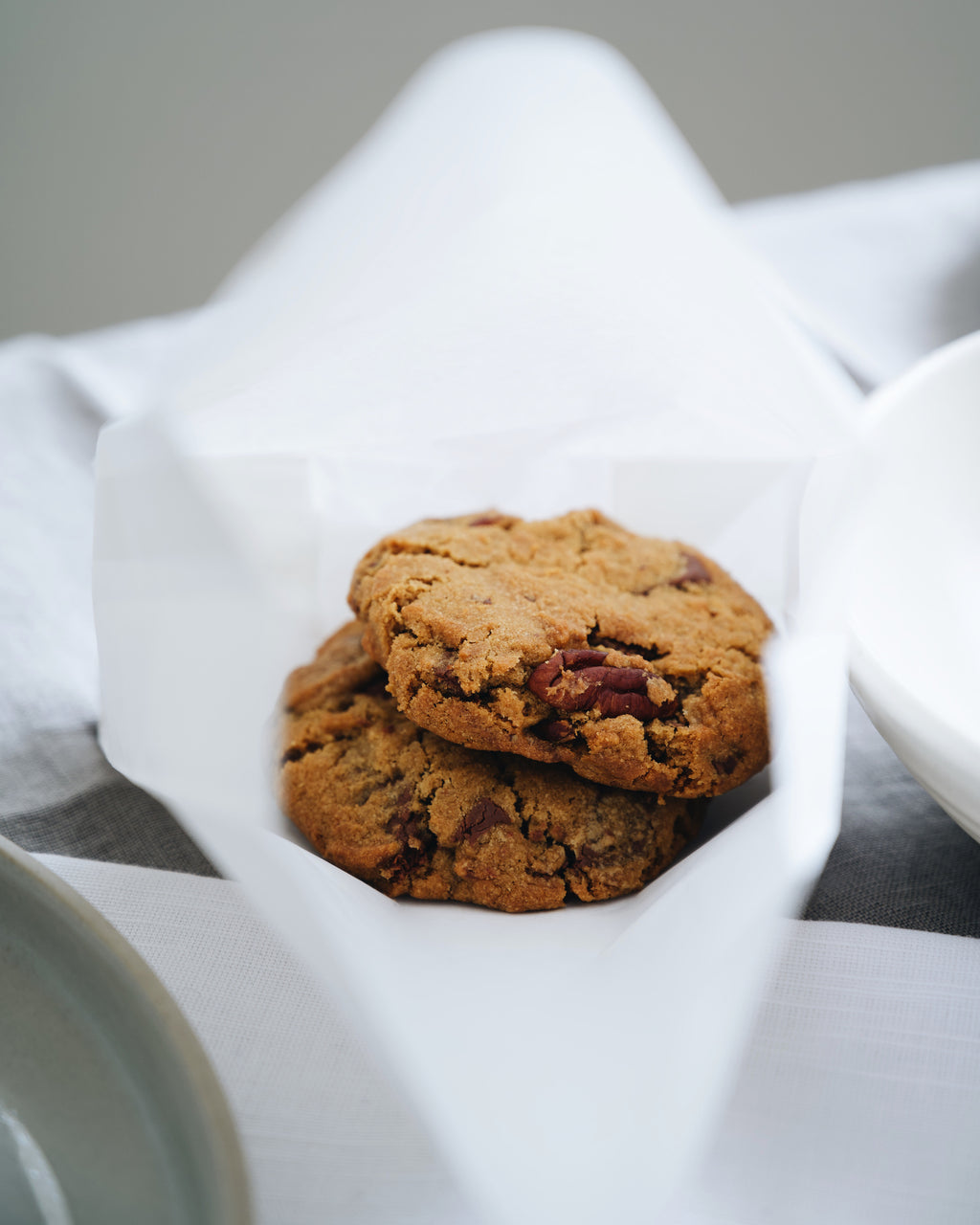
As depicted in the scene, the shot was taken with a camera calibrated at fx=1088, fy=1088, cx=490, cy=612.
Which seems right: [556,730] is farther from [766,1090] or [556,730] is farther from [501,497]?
[501,497]

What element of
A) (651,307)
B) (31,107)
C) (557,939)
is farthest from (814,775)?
(31,107)

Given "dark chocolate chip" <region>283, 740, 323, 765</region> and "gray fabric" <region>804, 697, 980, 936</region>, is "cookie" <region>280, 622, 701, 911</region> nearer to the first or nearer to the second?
"dark chocolate chip" <region>283, 740, 323, 765</region>

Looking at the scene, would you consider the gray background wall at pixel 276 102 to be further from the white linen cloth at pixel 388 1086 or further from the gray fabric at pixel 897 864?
the gray fabric at pixel 897 864

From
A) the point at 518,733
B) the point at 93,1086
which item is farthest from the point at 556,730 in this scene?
the point at 93,1086

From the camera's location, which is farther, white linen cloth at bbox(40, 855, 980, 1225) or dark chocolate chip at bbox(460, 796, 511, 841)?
dark chocolate chip at bbox(460, 796, 511, 841)

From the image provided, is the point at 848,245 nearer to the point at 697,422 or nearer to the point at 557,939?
the point at 697,422

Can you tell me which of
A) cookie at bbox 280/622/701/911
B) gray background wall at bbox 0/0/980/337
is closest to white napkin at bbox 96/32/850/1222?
cookie at bbox 280/622/701/911
